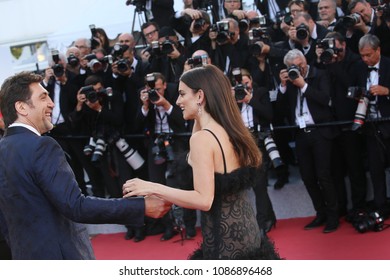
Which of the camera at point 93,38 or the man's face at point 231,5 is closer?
the man's face at point 231,5

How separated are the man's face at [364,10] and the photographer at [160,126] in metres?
1.48

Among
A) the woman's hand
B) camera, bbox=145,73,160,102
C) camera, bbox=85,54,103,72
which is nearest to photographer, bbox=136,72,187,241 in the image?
camera, bbox=145,73,160,102

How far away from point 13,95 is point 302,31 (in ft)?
10.1

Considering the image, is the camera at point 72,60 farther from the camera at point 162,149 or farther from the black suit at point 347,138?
the black suit at point 347,138

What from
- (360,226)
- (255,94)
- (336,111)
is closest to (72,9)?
(255,94)

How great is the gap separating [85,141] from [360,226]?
7.49 ft

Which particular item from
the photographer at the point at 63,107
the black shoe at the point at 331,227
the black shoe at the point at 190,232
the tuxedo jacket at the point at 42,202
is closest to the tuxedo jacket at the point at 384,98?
the black shoe at the point at 331,227

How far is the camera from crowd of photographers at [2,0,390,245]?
4926 millimetres

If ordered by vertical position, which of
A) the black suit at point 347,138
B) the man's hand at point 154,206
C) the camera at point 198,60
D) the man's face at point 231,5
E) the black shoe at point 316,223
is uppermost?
the man's face at point 231,5

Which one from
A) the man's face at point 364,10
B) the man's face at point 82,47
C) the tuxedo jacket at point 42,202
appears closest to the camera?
the tuxedo jacket at point 42,202

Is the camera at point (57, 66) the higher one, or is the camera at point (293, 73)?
the camera at point (57, 66)

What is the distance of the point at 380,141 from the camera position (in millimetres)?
4875

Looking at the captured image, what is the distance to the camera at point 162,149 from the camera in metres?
5.12

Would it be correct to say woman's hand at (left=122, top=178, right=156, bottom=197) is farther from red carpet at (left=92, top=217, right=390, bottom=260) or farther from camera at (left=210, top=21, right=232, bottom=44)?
camera at (left=210, top=21, right=232, bottom=44)
